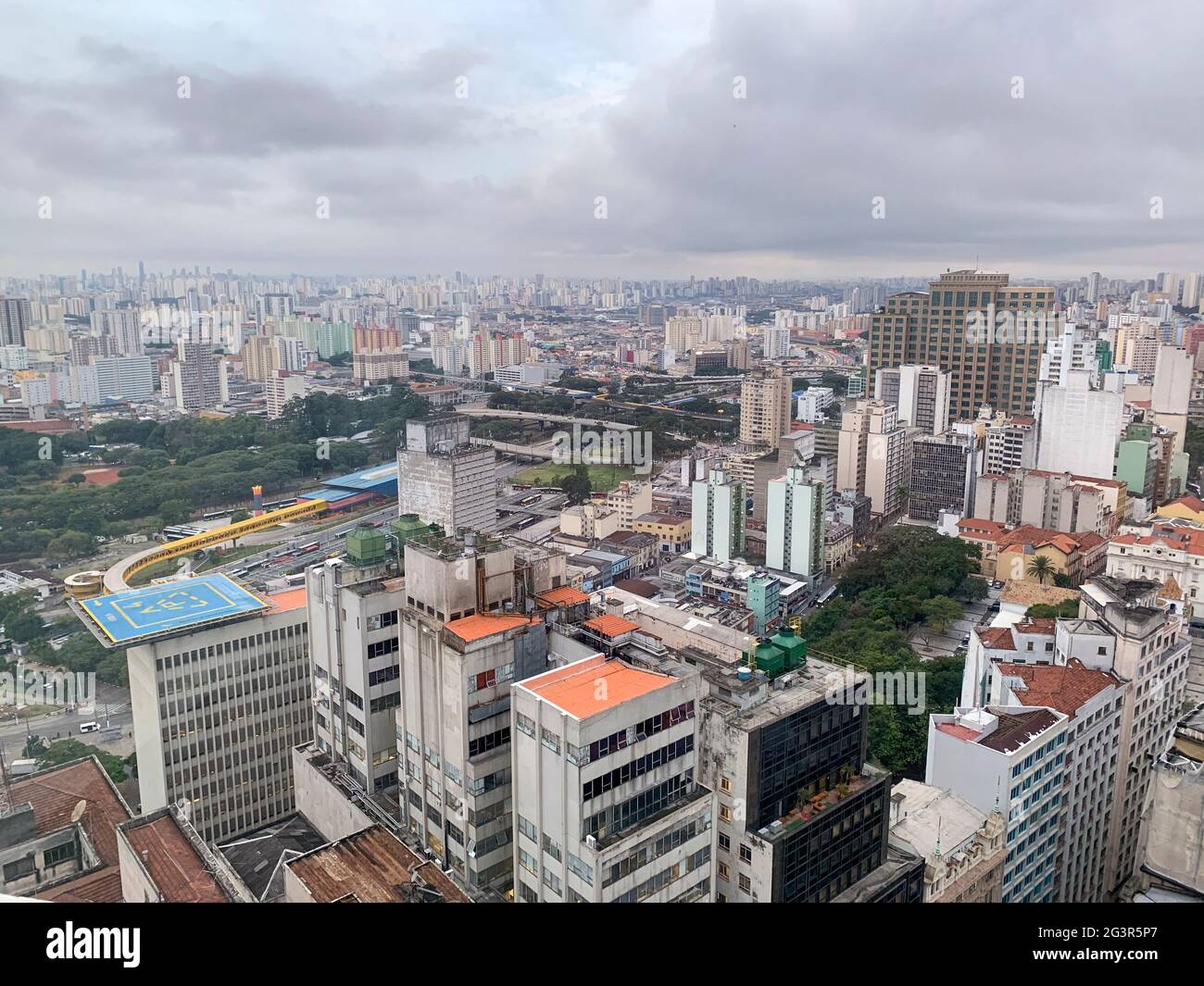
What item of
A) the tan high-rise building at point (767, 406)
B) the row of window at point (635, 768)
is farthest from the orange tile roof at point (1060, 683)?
→ the tan high-rise building at point (767, 406)

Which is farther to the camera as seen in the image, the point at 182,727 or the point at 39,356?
the point at 39,356

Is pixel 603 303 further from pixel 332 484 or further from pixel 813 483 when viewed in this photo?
pixel 813 483

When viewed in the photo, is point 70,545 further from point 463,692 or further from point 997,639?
point 997,639

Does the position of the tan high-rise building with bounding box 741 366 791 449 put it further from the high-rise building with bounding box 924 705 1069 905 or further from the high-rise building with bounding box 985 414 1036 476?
the high-rise building with bounding box 924 705 1069 905

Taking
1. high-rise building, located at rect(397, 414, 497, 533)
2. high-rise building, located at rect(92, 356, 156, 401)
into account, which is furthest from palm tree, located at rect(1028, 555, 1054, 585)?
high-rise building, located at rect(92, 356, 156, 401)

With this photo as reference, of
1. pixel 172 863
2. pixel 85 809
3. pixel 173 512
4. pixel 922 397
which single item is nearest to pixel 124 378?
pixel 173 512

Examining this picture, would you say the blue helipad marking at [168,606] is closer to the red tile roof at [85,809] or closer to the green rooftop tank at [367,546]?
the red tile roof at [85,809]

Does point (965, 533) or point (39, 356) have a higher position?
Answer: point (39, 356)

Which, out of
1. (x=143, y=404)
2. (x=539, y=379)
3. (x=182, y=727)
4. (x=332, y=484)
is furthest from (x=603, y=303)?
(x=182, y=727)
